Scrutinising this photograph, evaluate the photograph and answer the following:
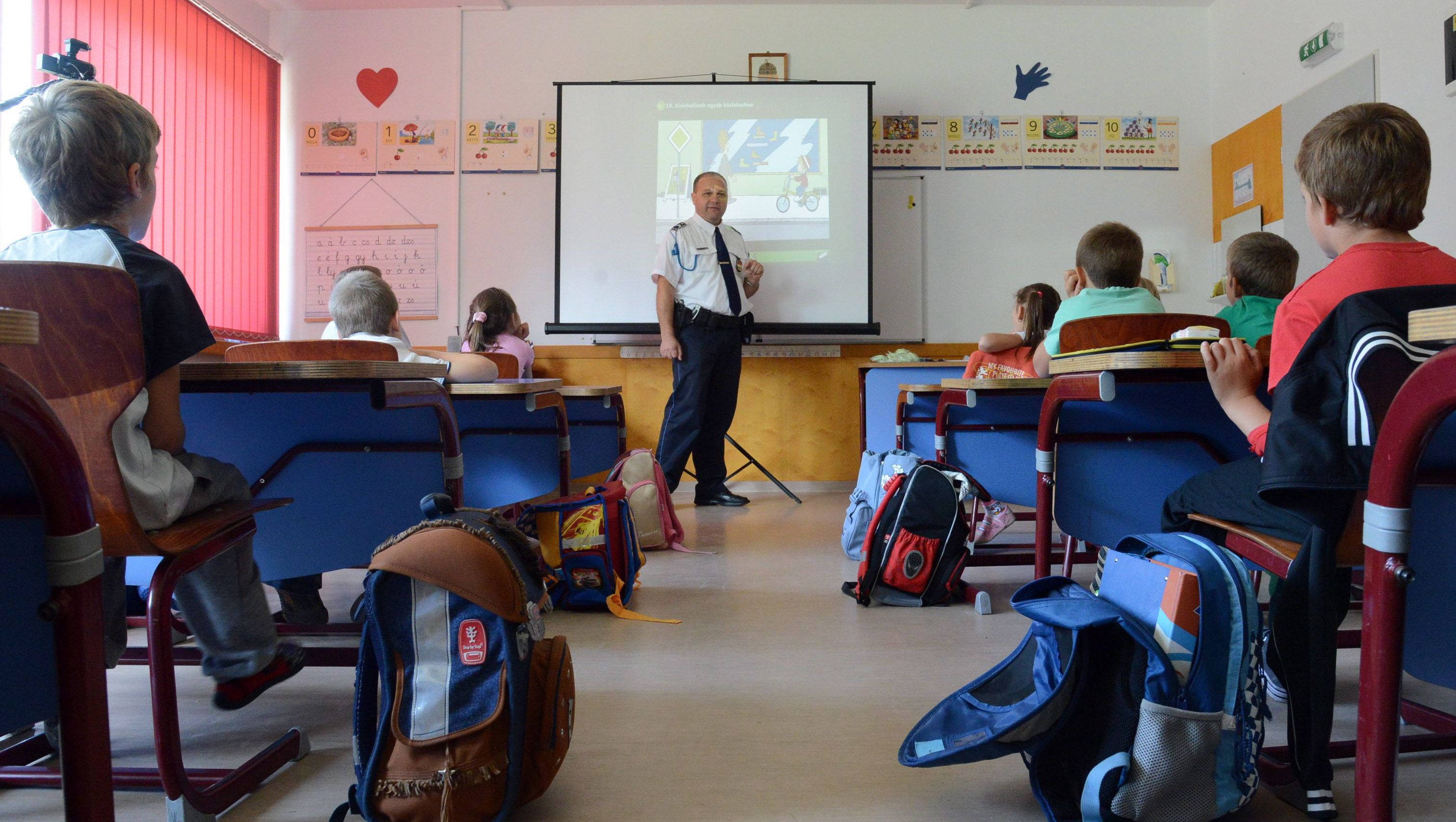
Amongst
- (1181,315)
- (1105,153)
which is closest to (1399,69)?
(1105,153)

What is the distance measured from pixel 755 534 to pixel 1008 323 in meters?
2.41

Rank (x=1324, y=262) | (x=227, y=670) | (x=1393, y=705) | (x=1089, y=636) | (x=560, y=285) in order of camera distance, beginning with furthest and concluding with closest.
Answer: (x=560, y=285), (x=1324, y=262), (x=227, y=670), (x=1089, y=636), (x=1393, y=705)

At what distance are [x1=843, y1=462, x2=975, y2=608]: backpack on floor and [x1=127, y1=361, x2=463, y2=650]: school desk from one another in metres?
1.08

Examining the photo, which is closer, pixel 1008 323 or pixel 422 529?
pixel 422 529

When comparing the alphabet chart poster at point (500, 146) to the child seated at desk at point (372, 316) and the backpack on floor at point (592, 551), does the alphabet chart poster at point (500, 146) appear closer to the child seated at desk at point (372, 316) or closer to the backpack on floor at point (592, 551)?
the child seated at desk at point (372, 316)

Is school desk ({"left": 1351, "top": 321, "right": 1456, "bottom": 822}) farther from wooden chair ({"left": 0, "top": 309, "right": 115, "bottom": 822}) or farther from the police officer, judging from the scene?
the police officer

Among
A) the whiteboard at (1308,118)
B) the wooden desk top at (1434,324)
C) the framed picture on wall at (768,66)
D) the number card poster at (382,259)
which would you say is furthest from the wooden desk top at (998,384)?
the number card poster at (382,259)

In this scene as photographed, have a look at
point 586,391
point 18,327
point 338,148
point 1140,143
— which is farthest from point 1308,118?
point 338,148

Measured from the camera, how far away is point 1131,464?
5.88 ft

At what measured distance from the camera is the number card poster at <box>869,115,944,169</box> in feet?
15.6

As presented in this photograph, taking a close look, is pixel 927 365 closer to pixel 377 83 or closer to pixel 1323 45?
pixel 1323 45

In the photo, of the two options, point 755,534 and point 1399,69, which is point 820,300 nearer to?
point 755,534

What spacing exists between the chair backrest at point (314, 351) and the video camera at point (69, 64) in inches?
77.9

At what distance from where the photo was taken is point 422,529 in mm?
1079
